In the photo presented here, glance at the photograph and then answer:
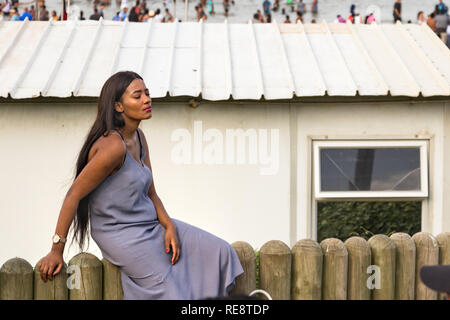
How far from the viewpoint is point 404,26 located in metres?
8.69

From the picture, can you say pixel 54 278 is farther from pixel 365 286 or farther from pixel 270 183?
pixel 270 183

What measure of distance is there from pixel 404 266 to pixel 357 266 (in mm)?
336

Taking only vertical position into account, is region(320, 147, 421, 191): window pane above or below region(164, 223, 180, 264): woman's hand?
above

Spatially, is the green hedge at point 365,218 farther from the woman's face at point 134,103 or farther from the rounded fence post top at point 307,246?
the woman's face at point 134,103

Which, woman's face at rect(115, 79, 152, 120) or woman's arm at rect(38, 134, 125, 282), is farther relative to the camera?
woman's face at rect(115, 79, 152, 120)

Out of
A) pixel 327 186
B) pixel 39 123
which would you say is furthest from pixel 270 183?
pixel 39 123

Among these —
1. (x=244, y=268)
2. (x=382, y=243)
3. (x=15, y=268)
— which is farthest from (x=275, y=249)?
(x=15, y=268)

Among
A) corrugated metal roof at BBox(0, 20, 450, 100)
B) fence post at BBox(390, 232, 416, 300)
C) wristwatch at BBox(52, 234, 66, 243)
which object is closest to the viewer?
wristwatch at BBox(52, 234, 66, 243)

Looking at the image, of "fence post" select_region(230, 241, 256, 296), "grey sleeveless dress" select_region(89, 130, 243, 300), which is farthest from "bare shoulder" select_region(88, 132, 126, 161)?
"fence post" select_region(230, 241, 256, 296)

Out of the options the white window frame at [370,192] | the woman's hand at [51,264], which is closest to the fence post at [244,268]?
the woman's hand at [51,264]

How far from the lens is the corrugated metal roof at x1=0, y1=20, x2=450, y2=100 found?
7.09 m

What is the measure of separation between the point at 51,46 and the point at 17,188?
1720 millimetres

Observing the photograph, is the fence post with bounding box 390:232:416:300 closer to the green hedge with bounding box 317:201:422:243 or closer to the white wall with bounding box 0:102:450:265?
the white wall with bounding box 0:102:450:265

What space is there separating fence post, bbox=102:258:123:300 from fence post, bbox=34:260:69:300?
0.21m
